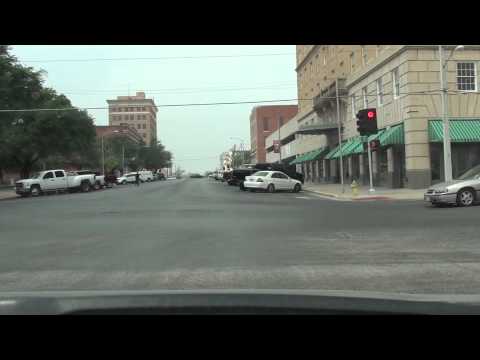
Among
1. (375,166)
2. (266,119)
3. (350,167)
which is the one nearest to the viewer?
(375,166)

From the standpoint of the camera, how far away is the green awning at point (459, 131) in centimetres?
2880

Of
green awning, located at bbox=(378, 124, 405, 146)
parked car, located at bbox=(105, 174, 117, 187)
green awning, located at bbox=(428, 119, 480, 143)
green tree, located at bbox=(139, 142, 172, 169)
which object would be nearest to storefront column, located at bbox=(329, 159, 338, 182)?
green awning, located at bbox=(378, 124, 405, 146)

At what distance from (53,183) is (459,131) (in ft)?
94.2

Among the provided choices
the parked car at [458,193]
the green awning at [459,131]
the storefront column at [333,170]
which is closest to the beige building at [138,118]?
the storefront column at [333,170]

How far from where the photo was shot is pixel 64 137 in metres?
52.4

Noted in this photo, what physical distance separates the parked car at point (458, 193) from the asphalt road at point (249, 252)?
1.40 meters

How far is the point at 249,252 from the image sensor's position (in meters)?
9.91

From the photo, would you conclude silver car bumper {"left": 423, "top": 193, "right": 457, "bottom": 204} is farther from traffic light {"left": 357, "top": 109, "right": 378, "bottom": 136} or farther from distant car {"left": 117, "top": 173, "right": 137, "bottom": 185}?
distant car {"left": 117, "top": 173, "right": 137, "bottom": 185}

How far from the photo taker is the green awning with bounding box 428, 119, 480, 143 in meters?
28.8

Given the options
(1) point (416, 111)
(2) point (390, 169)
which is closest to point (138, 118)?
(2) point (390, 169)

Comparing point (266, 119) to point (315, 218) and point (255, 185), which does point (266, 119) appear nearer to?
point (255, 185)

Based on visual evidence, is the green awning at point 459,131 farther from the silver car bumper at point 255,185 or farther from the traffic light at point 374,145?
the silver car bumper at point 255,185
